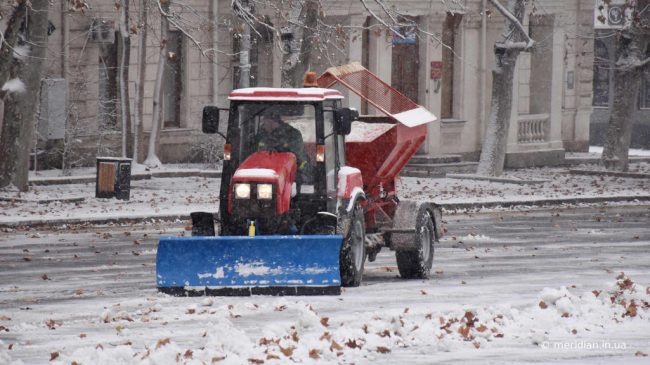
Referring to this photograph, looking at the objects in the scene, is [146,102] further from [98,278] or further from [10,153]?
[98,278]

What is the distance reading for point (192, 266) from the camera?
49.6ft

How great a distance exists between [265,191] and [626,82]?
2385cm

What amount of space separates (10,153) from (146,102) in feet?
30.6

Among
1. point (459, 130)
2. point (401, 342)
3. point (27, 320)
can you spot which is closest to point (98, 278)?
point (27, 320)

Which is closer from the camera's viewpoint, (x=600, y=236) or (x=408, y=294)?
(x=408, y=294)

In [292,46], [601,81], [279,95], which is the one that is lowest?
[279,95]

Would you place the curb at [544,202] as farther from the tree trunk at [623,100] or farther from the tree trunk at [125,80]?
the tree trunk at [125,80]

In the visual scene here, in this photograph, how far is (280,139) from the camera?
1591 cm

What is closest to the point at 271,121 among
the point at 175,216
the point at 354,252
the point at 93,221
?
the point at 354,252

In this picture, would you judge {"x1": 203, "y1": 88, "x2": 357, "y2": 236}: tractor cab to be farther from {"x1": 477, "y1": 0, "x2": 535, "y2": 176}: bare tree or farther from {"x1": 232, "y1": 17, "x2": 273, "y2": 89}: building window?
{"x1": 232, "y1": 17, "x2": 273, "y2": 89}: building window

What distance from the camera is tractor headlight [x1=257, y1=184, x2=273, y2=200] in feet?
49.9

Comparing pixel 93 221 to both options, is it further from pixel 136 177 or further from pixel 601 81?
pixel 601 81

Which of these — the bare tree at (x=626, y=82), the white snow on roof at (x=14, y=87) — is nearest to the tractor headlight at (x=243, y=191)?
the white snow on roof at (x=14, y=87)

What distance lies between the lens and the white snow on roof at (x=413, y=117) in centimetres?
1812
